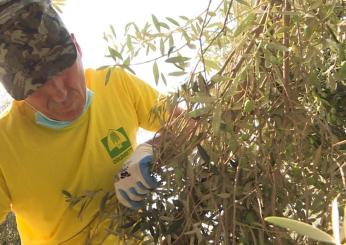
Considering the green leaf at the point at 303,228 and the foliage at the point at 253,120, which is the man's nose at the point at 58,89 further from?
the green leaf at the point at 303,228

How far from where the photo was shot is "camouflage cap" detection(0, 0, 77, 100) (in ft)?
3.55

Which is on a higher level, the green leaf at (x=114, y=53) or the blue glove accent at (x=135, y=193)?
the green leaf at (x=114, y=53)

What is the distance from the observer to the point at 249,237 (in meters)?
0.81

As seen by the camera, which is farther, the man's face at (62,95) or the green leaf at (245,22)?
the man's face at (62,95)

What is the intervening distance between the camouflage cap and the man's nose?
2cm

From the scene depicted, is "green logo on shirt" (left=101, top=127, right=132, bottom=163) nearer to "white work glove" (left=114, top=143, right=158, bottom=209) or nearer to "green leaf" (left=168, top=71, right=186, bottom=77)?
"white work glove" (left=114, top=143, right=158, bottom=209)

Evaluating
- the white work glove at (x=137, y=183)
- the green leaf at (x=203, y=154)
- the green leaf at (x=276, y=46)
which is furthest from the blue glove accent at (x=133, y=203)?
the green leaf at (x=276, y=46)

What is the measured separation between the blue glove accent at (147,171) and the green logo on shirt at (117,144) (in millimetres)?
261

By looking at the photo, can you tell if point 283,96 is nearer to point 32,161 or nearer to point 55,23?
point 55,23

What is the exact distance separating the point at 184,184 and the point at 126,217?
198 millimetres

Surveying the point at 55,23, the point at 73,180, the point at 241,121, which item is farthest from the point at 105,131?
the point at 241,121

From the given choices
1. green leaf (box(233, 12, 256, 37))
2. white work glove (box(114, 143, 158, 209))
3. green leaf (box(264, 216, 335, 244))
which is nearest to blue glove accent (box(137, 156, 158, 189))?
white work glove (box(114, 143, 158, 209))

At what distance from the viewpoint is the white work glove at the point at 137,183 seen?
Result: 99cm

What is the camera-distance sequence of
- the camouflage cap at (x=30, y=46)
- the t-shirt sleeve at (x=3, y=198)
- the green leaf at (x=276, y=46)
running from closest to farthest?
the green leaf at (x=276, y=46)
the camouflage cap at (x=30, y=46)
the t-shirt sleeve at (x=3, y=198)
